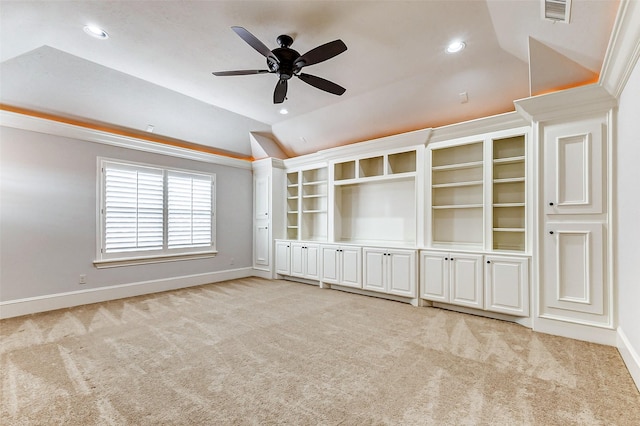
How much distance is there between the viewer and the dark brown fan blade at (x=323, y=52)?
2.55 m

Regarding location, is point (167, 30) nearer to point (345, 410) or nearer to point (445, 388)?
point (345, 410)

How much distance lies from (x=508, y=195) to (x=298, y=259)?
3.74 metres

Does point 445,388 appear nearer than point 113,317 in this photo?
Yes

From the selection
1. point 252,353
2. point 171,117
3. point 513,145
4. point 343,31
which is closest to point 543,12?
point 343,31

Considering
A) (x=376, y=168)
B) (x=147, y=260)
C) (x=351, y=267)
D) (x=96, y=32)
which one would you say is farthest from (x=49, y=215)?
(x=376, y=168)

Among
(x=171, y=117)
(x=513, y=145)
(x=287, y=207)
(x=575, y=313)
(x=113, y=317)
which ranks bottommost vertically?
(x=113, y=317)

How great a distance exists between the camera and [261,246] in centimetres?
661

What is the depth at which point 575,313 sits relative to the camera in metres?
3.10

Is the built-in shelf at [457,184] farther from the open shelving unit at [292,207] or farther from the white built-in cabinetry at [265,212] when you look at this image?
the white built-in cabinetry at [265,212]

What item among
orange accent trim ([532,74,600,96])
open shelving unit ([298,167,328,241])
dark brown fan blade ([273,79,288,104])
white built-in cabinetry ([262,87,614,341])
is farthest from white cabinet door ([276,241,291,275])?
orange accent trim ([532,74,600,96])

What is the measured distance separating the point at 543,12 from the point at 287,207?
5.14 metres

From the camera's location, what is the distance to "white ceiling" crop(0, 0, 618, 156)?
8.81 ft

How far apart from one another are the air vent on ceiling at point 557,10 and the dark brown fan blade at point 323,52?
1.60 metres

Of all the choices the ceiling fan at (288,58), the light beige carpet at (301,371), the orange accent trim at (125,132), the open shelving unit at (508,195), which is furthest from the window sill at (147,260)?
the open shelving unit at (508,195)
